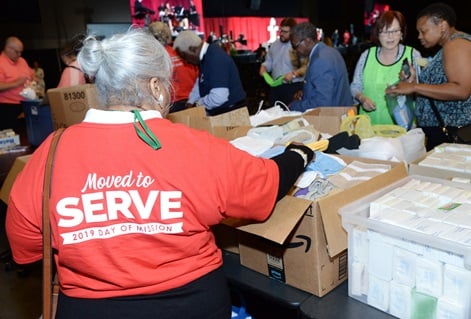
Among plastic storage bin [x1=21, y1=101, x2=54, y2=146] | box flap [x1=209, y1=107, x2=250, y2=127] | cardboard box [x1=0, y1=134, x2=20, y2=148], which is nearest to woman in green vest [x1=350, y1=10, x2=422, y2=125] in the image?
box flap [x1=209, y1=107, x2=250, y2=127]

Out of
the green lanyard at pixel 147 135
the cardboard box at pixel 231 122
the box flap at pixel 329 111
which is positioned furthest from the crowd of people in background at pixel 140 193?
the box flap at pixel 329 111

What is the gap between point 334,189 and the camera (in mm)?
1306

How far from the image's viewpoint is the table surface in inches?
43.3

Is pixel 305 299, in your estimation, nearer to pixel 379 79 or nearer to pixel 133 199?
pixel 133 199

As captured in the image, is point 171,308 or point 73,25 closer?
point 171,308

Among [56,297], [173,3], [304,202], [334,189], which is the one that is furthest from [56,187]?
[173,3]

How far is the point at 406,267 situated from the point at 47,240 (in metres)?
0.88

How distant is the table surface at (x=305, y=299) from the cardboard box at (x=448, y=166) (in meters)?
0.53

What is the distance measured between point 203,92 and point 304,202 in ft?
6.53

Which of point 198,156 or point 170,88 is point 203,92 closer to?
point 170,88

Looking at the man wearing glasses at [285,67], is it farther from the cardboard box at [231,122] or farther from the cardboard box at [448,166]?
the cardboard box at [448,166]

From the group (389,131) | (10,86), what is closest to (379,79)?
(389,131)

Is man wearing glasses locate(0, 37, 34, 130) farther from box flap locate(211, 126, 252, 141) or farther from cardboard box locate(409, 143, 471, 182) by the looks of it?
cardboard box locate(409, 143, 471, 182)

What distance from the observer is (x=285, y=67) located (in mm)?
4023
